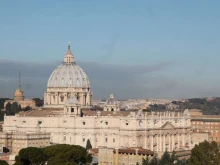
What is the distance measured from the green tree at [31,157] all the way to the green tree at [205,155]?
511 inches

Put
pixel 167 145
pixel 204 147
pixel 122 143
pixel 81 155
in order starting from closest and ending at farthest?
1. pixel 204 147
2. pixel 81 155
3. pixel 122 143
4. pixel 167 145

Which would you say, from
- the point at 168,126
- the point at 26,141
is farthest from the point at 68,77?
the point at 26,141

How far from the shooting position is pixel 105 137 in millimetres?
81562

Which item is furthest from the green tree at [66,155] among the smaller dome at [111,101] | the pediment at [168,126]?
the smaller dome at [111,101]

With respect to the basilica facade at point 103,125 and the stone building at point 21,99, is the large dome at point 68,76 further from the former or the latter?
the stone building at point 21,99

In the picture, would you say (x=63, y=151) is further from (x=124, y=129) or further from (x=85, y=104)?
(x=85, y=104)

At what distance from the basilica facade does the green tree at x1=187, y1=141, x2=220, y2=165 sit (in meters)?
21.9

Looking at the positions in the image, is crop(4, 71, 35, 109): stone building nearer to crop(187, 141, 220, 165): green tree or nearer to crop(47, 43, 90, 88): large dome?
→ crop(47, 43, 90, 88): large dome

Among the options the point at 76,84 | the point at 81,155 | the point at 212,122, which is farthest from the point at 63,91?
the point at 81,155

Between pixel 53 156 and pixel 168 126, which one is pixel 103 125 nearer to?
pixel 168 126

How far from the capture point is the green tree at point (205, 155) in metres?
54.3

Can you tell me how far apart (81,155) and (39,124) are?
2505 cm

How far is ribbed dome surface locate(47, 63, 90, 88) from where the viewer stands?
9525cm

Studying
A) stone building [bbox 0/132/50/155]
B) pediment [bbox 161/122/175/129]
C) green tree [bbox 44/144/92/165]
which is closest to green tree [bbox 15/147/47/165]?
green tree [bbox 44/144/92/165]
